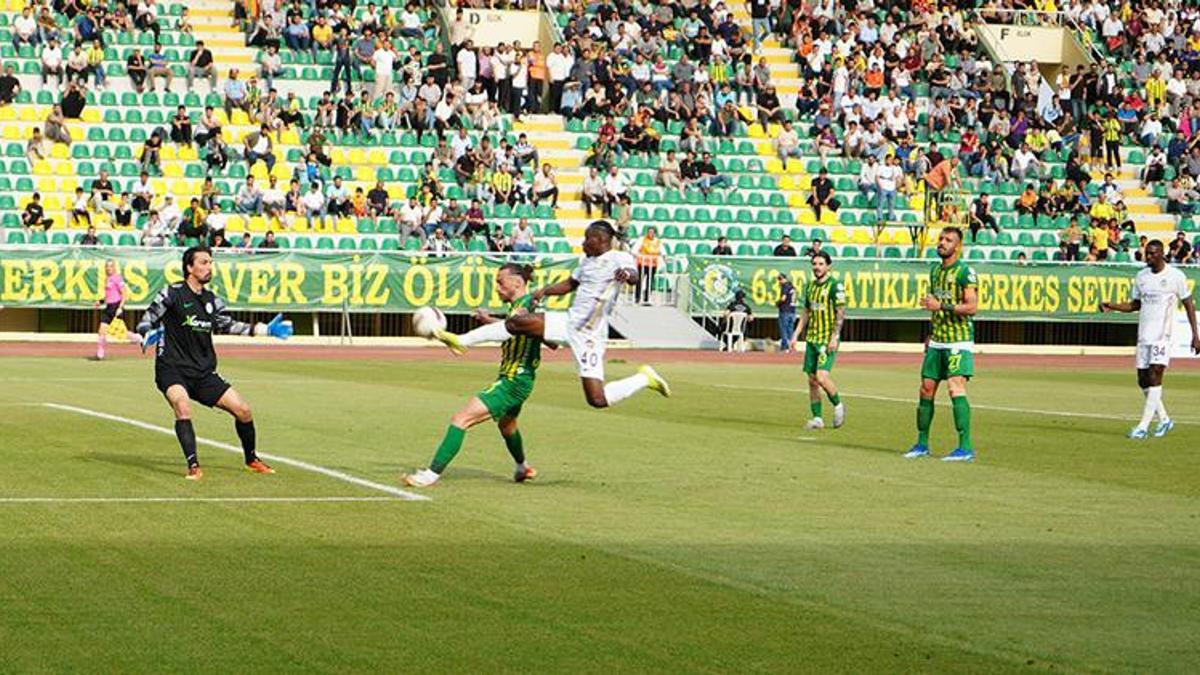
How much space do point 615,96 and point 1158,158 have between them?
14.7 meters

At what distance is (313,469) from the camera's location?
701 inches

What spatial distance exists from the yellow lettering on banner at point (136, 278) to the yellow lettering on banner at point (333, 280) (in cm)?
352

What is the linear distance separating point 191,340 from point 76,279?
2561 cm

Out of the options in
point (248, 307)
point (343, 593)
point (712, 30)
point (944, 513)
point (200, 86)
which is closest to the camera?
point (343, 593)

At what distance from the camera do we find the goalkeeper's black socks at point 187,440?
1691 cm

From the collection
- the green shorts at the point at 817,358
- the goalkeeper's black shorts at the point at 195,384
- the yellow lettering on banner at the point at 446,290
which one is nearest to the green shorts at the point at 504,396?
the goalkeeper's black shorts at the point at 195,384

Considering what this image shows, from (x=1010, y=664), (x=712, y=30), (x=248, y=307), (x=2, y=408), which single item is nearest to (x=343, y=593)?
(x=1010, y=664)

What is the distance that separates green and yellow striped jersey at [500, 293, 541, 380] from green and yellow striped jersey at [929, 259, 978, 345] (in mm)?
5183

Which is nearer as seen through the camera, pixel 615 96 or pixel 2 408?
pixel 2 408

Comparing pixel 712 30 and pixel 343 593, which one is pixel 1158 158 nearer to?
pixel 712 30

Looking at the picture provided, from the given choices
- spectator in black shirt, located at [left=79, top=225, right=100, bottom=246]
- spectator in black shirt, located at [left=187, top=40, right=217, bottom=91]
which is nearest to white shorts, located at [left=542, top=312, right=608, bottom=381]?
spectator in black shirt, located at [left=79, top=225, right=100, bottom=246]

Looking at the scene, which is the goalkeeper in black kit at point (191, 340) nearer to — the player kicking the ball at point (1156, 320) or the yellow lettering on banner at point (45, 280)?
the player kicking the ball at point (1156, 320)

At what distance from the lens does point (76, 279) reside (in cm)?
4191

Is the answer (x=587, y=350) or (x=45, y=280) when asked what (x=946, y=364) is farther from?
(x=45, y=280)
